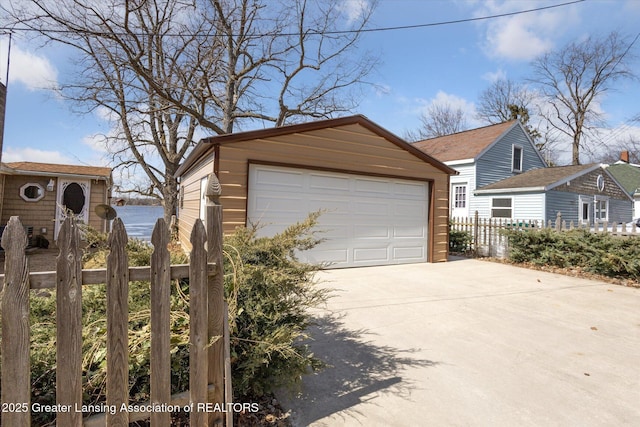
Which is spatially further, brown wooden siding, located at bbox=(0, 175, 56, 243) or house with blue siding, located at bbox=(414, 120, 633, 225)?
house with blue siding, located at bbox=(414, 120, 633, 225)

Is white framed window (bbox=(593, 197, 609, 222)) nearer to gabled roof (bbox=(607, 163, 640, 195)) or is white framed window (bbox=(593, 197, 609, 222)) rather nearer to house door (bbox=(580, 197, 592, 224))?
house door (bbox=(580, 197, 592, 224))

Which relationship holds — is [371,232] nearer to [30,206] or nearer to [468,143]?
[30,206]

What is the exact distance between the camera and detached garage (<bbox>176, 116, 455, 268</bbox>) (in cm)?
662

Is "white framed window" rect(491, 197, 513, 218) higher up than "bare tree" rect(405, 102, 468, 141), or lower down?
lower down

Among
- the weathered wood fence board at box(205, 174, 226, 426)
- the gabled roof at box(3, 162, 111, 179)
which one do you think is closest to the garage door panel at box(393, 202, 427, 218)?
the weathered wood fence board at box(205, 174, 226, 426)

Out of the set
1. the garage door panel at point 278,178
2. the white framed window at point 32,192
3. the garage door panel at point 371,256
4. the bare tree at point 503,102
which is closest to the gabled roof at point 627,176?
the bare tree at point 503,102

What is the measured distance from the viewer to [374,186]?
26.9 feet

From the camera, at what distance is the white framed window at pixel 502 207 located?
15.7 meters

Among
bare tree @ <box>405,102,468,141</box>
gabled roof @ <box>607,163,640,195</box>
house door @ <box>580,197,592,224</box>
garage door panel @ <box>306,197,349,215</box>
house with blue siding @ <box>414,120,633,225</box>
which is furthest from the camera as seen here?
bare tree @ <box>405,102,468,141</box>

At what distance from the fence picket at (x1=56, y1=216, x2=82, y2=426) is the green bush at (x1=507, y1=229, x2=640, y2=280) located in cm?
A: 921

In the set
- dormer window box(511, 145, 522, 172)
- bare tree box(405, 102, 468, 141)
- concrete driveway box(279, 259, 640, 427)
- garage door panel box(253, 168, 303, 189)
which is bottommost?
concrete driveway box(279, 259, 640, 427)

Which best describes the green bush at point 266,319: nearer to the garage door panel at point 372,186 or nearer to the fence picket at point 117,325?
the fence picket at point 117,325

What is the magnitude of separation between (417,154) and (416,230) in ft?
6.67

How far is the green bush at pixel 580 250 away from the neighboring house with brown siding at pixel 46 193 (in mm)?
13029
